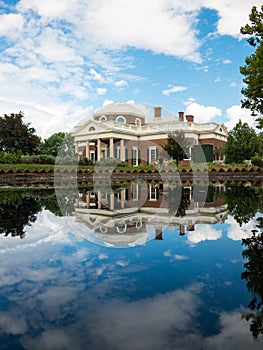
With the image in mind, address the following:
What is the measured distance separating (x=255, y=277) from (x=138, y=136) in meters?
34.9

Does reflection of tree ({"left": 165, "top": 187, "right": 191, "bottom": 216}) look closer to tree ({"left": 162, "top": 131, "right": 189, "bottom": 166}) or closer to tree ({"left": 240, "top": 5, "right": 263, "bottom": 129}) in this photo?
tree ({"left": 240, "top": 5, "right": 263, "bottom": 129})

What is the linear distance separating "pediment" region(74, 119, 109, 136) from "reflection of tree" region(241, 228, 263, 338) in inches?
1216

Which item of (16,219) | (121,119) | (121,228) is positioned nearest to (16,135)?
(121,119)

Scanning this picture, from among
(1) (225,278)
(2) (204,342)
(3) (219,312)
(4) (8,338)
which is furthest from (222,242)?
(4) (8,338)

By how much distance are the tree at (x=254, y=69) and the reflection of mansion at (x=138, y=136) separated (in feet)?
58.1

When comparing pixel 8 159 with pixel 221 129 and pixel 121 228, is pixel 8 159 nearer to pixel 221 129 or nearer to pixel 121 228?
pixel 121 228

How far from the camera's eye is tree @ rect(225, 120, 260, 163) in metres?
27.0

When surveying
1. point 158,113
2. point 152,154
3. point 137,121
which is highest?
point 158,113

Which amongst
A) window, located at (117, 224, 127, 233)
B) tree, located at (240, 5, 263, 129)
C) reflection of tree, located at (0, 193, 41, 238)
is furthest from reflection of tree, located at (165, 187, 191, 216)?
Result: tree, located at (240, 5, 263, 129)

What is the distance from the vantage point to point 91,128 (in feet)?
117

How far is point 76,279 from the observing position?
247cm

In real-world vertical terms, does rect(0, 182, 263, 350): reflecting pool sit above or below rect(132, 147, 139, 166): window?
below

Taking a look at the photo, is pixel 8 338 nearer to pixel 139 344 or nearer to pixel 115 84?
pixel 139 344

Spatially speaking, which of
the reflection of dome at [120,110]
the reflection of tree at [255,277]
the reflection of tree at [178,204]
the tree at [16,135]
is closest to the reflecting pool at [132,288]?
the reflection of tree at [255,277]
